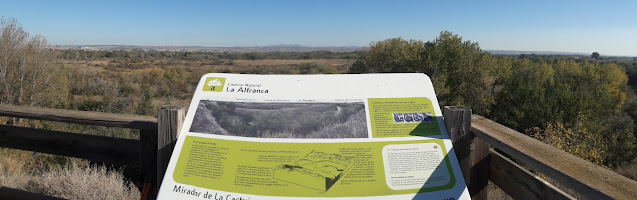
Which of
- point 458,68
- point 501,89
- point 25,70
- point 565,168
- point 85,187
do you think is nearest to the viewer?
point 565,168

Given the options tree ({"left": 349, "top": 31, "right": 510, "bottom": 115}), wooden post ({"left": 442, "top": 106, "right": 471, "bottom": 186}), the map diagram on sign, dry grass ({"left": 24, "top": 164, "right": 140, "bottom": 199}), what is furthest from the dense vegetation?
the map diagram on sign

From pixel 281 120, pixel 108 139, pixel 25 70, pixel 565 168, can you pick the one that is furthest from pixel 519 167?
pixel 25 70

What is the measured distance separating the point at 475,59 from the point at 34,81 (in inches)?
1215

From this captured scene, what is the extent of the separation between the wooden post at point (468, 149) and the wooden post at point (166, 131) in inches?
53.3

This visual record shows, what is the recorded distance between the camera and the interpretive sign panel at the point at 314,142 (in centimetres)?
160

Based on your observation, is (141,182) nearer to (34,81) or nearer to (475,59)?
(34,81)

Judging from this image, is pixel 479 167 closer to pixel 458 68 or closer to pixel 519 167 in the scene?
pixel 519 167

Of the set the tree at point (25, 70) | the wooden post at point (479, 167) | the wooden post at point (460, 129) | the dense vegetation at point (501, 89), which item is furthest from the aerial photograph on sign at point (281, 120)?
the dense vegetation at point (501, 89)

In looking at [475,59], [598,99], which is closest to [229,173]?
[475,59]

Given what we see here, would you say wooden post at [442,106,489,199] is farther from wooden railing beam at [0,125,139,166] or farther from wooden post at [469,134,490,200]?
wooden railing beam at [0,125,139,166]

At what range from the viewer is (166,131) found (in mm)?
1924

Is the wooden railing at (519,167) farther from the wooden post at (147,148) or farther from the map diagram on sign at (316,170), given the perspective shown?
the wooden post at (147,148)

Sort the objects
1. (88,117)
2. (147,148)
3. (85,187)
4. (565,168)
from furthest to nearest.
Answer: (85,187) → (88,117) → (147,148) → (565,168)

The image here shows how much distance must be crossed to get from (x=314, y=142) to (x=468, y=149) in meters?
0.84
